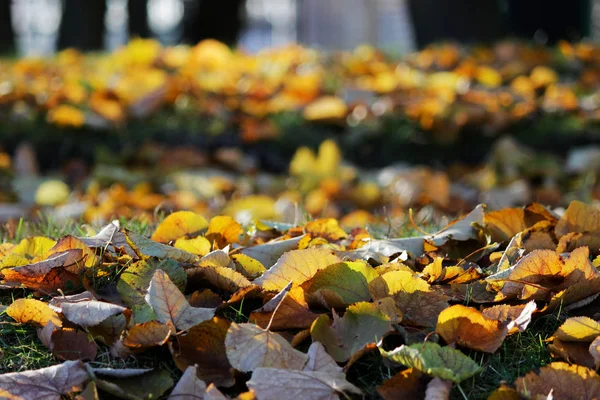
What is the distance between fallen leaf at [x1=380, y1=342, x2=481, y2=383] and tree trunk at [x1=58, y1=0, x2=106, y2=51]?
1051 centimetres

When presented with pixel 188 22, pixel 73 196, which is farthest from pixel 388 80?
pixel 188 22

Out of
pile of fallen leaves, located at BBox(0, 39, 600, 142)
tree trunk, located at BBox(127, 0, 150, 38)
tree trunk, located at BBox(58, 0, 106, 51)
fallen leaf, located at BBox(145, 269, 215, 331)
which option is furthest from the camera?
tree trunk, located at BBox(127, 0, 150, 38)

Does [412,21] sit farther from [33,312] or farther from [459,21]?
[33,312]

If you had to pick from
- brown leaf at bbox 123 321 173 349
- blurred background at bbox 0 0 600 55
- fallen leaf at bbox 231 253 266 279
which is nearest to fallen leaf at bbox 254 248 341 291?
fallen leaf at bbox 231 253 266 279

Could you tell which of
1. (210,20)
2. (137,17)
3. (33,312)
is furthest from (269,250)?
(137,17)

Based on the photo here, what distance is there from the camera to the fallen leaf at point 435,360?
131 cm

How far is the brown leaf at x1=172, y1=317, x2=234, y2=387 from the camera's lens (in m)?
1.41

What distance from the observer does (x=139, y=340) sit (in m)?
1.43

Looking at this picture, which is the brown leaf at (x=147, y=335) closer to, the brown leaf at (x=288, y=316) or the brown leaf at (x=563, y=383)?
the brown leaf at (x=288, y=316)

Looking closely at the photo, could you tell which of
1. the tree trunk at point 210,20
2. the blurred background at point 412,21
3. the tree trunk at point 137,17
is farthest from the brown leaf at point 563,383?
the tree trunk at point 137,17

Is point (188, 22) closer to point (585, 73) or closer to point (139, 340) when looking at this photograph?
point (585, 73)

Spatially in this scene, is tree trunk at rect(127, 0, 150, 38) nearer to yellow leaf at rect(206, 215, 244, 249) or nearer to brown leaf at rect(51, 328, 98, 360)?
yellow leaf at rect(206, 215, 244, 249)

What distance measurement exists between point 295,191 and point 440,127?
46.9 inches

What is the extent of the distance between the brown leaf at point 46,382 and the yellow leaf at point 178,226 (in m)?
0.60
